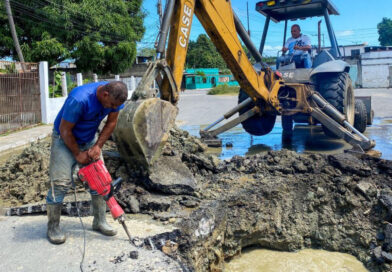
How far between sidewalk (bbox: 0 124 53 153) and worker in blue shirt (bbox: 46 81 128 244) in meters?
6.02

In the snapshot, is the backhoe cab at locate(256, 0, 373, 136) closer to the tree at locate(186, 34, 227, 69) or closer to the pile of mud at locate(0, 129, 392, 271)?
the pile of mud at locate(0, 129, 392, 271)

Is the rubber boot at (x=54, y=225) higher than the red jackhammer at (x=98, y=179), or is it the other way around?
the red jackhammer at (x=98, y=179)

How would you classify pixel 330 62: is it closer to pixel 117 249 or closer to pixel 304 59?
pixel 304 59

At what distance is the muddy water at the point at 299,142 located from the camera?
7367mm

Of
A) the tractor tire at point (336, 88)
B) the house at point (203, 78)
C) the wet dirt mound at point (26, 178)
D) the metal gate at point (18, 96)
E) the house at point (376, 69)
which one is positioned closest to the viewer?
the wet dirt mound at point (26, 178)

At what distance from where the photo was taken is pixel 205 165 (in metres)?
5.02

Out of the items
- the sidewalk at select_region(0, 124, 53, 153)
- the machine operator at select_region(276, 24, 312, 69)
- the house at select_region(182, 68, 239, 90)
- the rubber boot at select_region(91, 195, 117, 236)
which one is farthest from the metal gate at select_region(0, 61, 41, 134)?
the house at select_region(182, 68, 239, 90)

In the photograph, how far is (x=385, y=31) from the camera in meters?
65.8

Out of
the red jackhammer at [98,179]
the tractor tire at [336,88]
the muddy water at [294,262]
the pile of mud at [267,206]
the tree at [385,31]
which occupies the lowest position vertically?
the muddy water at [294,262]

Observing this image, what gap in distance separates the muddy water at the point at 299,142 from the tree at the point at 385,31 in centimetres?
6486

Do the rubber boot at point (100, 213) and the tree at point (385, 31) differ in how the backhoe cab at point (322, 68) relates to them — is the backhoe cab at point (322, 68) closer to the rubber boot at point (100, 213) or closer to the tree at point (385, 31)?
the rubber boot at point (100, 213)

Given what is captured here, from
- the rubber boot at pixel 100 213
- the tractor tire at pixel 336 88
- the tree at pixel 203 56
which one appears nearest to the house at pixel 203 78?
the tree at pixel 203 56

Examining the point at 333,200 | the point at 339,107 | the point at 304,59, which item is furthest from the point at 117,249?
the point at 304,59

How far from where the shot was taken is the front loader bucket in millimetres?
3840
